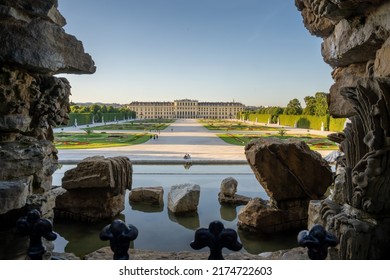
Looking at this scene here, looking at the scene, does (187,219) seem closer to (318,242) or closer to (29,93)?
(29,93)

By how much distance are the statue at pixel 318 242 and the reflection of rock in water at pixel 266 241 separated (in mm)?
3597

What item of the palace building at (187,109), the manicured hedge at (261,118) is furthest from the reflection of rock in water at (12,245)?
the palace building at (187,109)

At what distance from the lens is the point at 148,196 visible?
258 inches

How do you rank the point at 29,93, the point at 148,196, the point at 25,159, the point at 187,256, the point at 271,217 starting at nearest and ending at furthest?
the point at 187,256
the point at 25,159
the point at 29,93
the point at 271,217
the point at 148,196

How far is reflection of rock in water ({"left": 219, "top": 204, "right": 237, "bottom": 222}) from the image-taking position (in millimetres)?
5875

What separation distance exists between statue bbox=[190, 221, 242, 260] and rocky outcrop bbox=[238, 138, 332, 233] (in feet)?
14.1

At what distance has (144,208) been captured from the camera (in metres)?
6.33

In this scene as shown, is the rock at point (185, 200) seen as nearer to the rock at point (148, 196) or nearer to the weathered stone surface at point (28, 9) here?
the rock at point (148, 196)

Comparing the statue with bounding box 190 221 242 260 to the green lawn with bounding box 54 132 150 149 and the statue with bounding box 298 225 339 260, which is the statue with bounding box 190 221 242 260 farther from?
the green lawn with bounding box 54 132 150 149

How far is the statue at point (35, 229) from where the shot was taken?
49.6 inches

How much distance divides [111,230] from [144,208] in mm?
5245

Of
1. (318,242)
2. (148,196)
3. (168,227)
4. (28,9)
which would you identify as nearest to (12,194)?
(28,9)

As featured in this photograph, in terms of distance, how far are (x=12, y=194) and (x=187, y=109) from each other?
100 m
